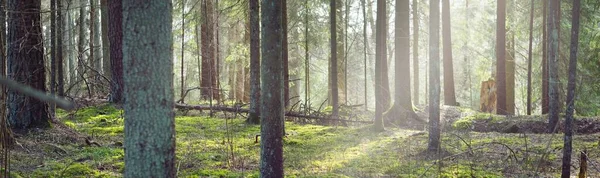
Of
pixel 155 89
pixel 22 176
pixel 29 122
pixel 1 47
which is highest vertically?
pixel 1 47

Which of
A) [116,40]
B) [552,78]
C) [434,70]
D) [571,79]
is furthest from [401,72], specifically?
[116,40]

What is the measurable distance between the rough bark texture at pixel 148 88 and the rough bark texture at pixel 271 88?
1.62 meters

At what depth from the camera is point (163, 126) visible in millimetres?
3680

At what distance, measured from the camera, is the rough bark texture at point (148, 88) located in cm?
354

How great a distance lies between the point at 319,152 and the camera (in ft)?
28.2

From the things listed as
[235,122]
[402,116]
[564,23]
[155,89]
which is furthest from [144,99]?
[564,23]

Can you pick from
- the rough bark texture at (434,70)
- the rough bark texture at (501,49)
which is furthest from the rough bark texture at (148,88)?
the rough bark texture at (501,49)

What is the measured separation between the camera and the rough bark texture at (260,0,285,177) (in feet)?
17.0

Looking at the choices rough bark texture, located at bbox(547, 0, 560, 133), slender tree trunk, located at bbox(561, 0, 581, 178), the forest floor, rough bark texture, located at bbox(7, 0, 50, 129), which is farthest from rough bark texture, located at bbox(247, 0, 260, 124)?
slender tree trunk, located at bbox(561, 0, 581, 178)

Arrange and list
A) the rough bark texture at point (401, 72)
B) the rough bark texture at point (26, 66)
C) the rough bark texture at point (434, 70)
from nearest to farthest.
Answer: the rough bark texture at point (26, 66)
the rough bark texture at point (434, 70)
the rough bark texture at point (401, 72)

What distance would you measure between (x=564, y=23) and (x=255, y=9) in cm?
1204

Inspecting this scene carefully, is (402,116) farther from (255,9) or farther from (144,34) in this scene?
(144,34)

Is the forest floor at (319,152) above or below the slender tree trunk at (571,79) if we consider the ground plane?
below

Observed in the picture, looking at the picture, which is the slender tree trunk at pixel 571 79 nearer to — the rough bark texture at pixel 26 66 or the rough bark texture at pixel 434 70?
the rough bark texture at pixel 434 70
